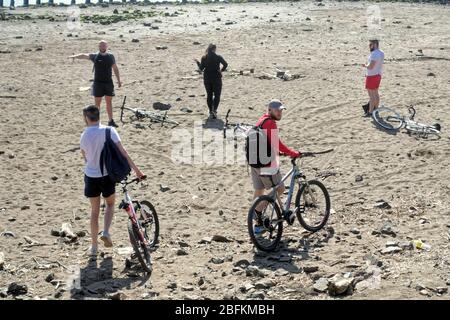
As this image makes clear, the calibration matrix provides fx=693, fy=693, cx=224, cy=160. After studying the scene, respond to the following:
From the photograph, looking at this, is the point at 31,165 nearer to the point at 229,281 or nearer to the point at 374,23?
the point at 229,281

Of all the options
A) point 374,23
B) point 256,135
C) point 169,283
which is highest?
point 374,23

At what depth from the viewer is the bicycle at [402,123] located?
14.4 metres

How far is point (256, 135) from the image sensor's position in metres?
9.08

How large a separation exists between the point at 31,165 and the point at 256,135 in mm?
6094

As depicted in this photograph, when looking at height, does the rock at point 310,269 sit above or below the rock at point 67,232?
above

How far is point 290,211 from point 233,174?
3.71 meters

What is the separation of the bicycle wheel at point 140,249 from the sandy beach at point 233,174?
0.63ft

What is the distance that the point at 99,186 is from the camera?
866 cm

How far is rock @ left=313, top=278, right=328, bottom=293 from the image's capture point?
7.69 metres

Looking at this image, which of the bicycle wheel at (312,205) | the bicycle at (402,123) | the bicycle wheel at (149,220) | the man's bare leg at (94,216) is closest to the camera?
the man's bare leg at (94,216)

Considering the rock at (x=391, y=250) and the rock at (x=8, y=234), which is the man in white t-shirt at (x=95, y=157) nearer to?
the rock at (x=8, y=234)

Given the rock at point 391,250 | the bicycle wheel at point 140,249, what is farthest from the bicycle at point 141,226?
the rock at point 391,250

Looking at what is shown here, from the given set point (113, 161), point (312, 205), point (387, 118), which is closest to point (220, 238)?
point (312, 205)
